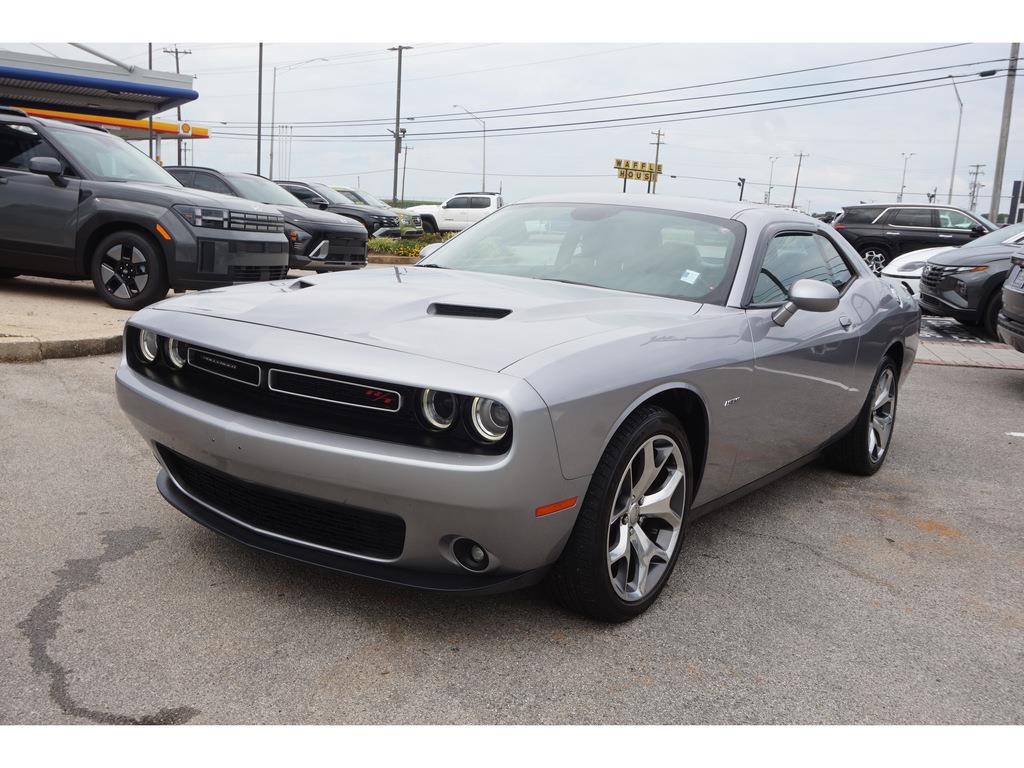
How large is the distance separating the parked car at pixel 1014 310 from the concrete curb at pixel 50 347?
22.7 feet

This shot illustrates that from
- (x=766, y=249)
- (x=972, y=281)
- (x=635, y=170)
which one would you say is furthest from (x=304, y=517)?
(x=635, y=170)

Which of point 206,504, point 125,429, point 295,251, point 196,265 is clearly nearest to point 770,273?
point 206,504

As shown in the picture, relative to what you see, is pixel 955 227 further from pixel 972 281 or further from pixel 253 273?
pixel 253 273

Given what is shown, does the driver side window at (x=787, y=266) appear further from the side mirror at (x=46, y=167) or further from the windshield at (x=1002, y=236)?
the windshield at (x=1002, y=236)

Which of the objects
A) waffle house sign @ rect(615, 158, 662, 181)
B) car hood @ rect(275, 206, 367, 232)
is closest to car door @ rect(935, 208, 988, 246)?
car hood @ rect(275, 206, 367, 232)

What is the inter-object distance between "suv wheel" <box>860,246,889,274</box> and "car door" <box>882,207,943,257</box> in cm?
21

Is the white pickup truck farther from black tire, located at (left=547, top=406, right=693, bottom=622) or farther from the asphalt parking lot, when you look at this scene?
black tire, located at (left=547, top=406, right=693, bottom=622)

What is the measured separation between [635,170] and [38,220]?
222 ft

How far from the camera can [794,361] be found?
153 inches

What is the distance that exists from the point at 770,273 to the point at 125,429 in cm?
333

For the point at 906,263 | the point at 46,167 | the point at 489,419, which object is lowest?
the point at 489,419

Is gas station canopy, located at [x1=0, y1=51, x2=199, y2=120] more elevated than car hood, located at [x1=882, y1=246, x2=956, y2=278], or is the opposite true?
gas station canopy, located at [x1=0, y1=51, x2=199, y2=120]

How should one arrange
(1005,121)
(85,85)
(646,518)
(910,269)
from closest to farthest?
(646,518), (910,269), (85,85), (1005,121)

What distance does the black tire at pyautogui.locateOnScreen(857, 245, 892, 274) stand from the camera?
66.7ft
